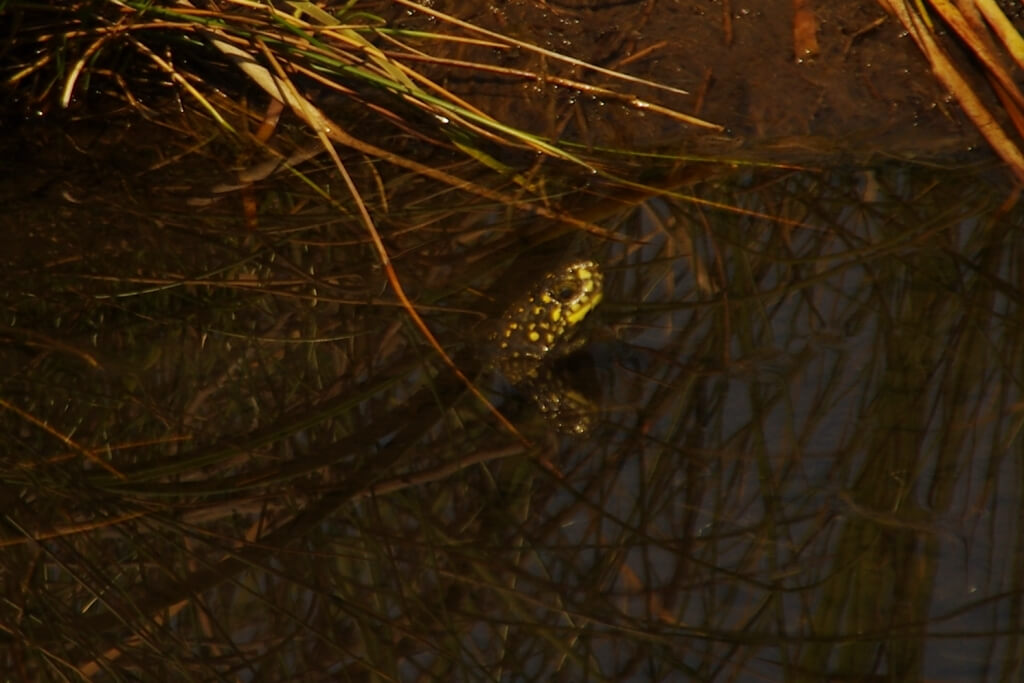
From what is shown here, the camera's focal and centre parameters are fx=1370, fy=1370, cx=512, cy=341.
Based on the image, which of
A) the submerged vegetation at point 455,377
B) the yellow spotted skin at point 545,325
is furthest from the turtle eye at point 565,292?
the submerged vegetation at point 455,377

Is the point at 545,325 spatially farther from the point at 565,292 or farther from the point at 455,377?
the point at 455,377

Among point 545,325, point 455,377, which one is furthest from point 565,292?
point 455,377

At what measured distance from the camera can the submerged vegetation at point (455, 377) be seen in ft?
6.58

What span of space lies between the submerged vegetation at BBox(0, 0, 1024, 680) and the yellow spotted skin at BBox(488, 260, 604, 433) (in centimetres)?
6

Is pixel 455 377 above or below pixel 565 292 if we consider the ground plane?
below

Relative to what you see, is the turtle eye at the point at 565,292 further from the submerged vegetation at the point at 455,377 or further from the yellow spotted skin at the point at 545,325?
the submerged vegetation at the point at 455,377

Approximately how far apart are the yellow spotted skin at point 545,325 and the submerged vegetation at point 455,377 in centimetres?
6

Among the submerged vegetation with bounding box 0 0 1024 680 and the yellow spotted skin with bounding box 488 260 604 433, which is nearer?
the submerged vegetation with bounding box 0 0 1024 680

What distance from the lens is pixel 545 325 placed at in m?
2.62

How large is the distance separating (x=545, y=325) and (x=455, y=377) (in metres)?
0.22

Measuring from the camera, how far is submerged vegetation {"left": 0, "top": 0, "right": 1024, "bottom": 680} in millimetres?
2006

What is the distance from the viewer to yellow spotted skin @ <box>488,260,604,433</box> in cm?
258

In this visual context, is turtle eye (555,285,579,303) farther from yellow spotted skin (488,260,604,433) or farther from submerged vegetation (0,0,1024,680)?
submerged vegetation (0,0,1024,680)

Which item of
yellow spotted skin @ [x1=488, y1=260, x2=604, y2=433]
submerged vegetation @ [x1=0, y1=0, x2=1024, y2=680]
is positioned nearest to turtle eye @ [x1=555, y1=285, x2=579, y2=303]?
yellow spotted skin @ [x1=488, y1=260, x2=604, y2=433]
